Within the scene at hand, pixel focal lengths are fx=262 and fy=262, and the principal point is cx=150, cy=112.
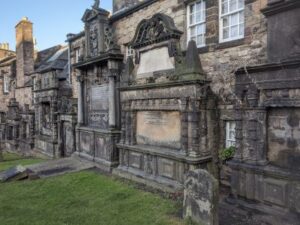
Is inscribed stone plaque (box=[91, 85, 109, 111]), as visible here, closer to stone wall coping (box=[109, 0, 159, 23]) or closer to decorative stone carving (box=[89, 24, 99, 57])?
decorative stone carving (box=[89, 24, 99, 57])

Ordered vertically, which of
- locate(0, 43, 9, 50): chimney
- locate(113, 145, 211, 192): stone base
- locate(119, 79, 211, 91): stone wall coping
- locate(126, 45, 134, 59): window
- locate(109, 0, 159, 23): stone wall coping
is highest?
locate(0, 43, 9, 50): chimney

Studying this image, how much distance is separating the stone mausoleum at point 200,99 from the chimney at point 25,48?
10.3 metres

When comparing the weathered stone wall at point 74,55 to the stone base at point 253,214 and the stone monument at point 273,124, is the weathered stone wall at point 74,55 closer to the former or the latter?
the stone monument at point 273,124

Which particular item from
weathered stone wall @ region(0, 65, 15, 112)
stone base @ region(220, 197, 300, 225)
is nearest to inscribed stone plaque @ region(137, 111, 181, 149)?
stone base @ region(220, 197, 300, 225)

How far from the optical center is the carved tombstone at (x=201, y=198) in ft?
17.3

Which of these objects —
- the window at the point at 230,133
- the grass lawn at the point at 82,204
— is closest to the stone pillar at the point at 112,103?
the grass lawn at the point at 82,204

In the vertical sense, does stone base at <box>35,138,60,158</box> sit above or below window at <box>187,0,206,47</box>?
below

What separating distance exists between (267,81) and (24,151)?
19146 mm

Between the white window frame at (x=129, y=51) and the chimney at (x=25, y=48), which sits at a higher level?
the chimney at (x=25, y=48)

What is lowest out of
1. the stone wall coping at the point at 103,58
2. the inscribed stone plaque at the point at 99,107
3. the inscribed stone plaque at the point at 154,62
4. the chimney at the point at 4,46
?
the inscribed stone plaque at the point at 99,107

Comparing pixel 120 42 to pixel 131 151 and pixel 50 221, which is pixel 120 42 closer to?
pixel 131 151

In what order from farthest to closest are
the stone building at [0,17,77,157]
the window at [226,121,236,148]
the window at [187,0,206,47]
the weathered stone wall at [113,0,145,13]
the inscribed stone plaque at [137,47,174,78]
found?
the stone building at [0,17,77,157], the weathered stone wall at [113,0,145,13], the window at [187,0,206,47], the inscribed stone plaque at [137,47,174,78], the window at [226,121,236,148]

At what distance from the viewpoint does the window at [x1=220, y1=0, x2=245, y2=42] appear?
7410mm

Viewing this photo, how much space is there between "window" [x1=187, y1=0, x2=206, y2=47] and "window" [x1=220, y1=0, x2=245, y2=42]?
0.72 metres
